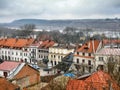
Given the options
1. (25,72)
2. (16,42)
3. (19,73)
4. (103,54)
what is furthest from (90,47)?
(16,42)

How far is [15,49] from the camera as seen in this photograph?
251ft

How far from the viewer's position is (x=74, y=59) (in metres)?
58.1

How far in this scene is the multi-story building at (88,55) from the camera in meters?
55.0

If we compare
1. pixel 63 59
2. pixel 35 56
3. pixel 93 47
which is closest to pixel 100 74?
pixel 93 47

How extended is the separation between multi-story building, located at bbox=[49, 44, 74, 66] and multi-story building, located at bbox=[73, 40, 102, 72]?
716cm

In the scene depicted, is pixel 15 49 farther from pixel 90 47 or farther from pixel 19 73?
pixel 19 73

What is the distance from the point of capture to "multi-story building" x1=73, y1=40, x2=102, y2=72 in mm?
54978

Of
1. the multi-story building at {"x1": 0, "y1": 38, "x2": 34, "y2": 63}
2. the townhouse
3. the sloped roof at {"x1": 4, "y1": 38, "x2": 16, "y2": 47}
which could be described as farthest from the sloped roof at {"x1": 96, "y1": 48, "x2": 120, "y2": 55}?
the sloped roof at {"x1": 4, "y1": 38, "x2": 16, "y2": 47}

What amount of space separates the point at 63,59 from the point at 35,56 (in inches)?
559

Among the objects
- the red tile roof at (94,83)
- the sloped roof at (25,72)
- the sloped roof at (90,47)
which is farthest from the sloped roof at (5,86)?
the sloped roof at (90,47)

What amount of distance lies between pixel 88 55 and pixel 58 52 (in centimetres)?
1241

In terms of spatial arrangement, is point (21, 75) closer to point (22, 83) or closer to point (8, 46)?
point (22, 83)

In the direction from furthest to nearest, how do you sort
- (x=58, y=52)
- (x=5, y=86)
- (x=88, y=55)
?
(x=58, y=52), (x=88, y=55), (x=5, y=86)

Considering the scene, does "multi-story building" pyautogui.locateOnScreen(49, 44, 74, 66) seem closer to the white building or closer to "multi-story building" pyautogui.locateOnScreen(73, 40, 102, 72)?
"multi-story building" pyautogui.locateOnScreen(73, 40, 102, 72)
